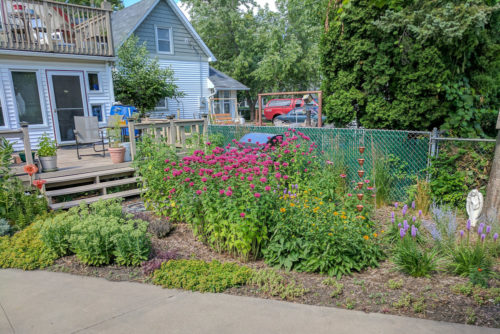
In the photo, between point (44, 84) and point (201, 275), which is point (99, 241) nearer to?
point (201, 275)

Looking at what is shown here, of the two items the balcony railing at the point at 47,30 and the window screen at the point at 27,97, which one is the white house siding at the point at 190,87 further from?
the window screen at the point at 27,97

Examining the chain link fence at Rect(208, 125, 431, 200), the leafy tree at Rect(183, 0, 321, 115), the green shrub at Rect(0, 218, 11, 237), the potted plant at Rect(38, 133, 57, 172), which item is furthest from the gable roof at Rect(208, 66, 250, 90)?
the green shrub at Rect(0, 218, 11, 237)

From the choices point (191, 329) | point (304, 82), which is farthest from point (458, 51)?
point (304, 82)

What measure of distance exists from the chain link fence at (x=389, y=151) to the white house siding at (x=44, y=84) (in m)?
6.72

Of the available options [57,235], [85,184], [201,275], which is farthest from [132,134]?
[201,275]

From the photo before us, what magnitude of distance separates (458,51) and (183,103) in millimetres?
14128

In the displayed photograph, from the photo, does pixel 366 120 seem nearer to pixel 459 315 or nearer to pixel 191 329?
pixel 459 315

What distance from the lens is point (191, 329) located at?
2.55 meters

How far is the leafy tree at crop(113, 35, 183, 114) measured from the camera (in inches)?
505

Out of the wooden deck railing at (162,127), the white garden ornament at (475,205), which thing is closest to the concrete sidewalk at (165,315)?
the white garden ornament at (475,205)

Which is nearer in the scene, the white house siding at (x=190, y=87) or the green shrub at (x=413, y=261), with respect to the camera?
the green shrub at (x=413, y=261)

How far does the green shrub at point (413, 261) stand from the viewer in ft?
10.5

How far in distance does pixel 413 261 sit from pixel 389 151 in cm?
307

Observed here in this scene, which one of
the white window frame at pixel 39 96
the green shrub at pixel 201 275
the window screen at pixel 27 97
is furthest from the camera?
the window screen at pixel 27 97
